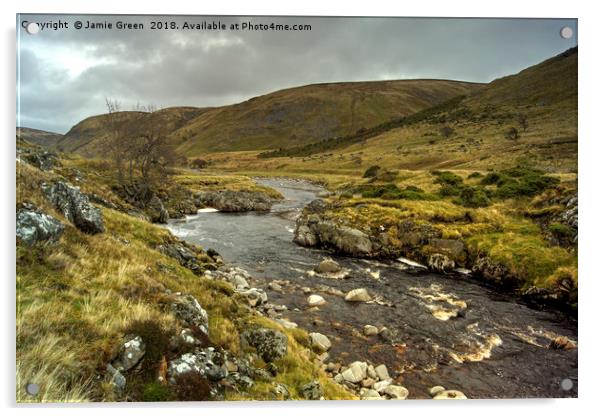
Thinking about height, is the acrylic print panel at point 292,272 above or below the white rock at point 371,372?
above

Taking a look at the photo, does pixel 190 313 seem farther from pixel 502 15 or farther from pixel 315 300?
pixel 502 15

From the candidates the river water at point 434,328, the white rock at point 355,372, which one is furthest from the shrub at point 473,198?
the white rock at point 355,372

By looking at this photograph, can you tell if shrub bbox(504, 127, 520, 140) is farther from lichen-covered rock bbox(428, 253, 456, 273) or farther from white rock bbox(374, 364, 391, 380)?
white rock bbox(374, 364, 391, 380)

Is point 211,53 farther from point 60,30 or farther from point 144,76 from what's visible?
point 60,30

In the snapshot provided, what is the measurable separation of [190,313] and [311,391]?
2766mm

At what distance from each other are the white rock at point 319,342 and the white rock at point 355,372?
3.56ft

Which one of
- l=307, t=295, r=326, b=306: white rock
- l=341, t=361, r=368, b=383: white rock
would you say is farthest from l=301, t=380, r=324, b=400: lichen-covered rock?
l=307, t=295, r=326, b=306: white rock

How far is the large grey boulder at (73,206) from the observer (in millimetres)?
8664

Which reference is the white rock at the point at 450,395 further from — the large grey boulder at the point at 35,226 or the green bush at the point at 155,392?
the large grey boulder at the point at 35,226

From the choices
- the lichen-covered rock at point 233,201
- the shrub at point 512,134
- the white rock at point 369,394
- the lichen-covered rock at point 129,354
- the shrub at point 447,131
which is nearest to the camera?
the lichen-covered rock at point 129,354

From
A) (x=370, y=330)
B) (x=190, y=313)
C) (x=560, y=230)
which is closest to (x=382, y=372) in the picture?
(x=370, y=330)

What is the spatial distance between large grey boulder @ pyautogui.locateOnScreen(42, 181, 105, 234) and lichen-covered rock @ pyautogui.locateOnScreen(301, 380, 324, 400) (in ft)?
22.8

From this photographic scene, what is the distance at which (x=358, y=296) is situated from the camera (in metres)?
13.1

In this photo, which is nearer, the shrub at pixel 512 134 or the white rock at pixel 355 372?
the white rock at pixel 355 372
